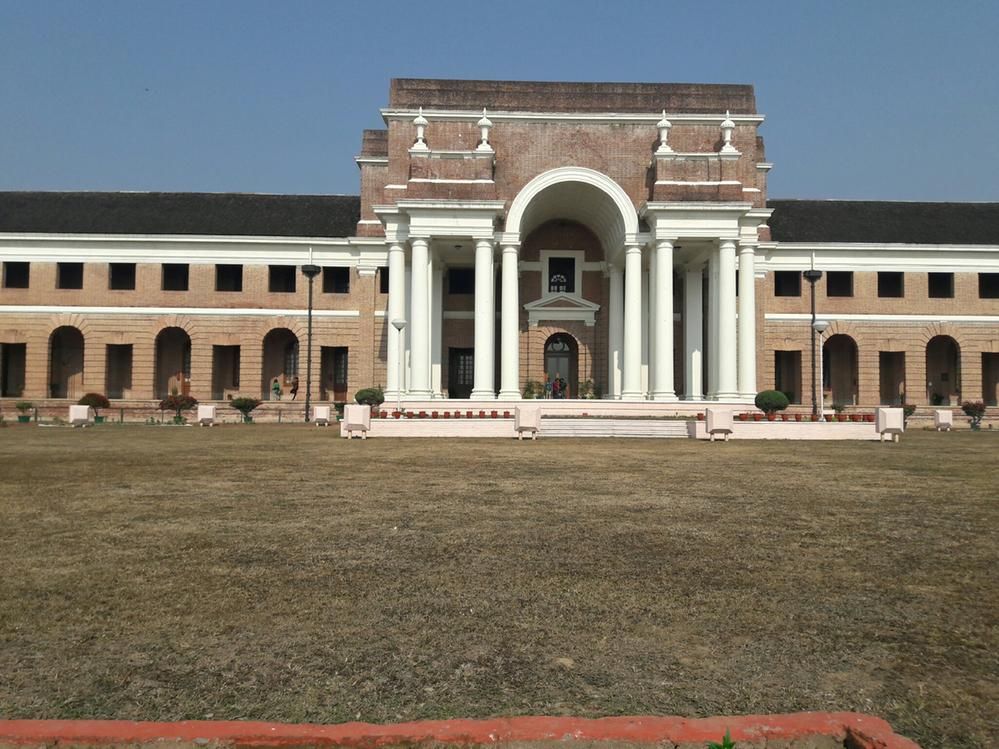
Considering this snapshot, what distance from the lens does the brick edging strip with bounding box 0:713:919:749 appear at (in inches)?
93.1

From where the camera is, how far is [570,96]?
33312 mm

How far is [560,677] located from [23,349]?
4322 cm

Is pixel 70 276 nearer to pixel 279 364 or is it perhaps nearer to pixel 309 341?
pixel 279 364

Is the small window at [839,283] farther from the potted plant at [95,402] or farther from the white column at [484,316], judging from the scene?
the potted plant at [95,402]

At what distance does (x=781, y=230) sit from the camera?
38.1 meters

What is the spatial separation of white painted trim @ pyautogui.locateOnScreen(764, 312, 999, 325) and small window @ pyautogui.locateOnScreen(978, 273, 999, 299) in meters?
1.38

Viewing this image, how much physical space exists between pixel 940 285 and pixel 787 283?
8588 millimetres

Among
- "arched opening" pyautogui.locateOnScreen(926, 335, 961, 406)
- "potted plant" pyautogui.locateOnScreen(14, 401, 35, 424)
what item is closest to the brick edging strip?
"potted plant" pyautogui.locateOnScreen(14, 401, 35, 424)

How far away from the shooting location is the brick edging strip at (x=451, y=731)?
93.1 inches

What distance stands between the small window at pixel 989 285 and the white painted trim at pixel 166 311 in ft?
107

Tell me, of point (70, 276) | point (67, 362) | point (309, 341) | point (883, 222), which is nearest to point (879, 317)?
point (883, 222)

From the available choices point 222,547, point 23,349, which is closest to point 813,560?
point 222,547

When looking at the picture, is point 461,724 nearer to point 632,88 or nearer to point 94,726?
point 94,726

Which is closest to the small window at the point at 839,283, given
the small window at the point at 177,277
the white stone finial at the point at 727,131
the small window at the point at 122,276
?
the white stone finial at the point at 727,131
